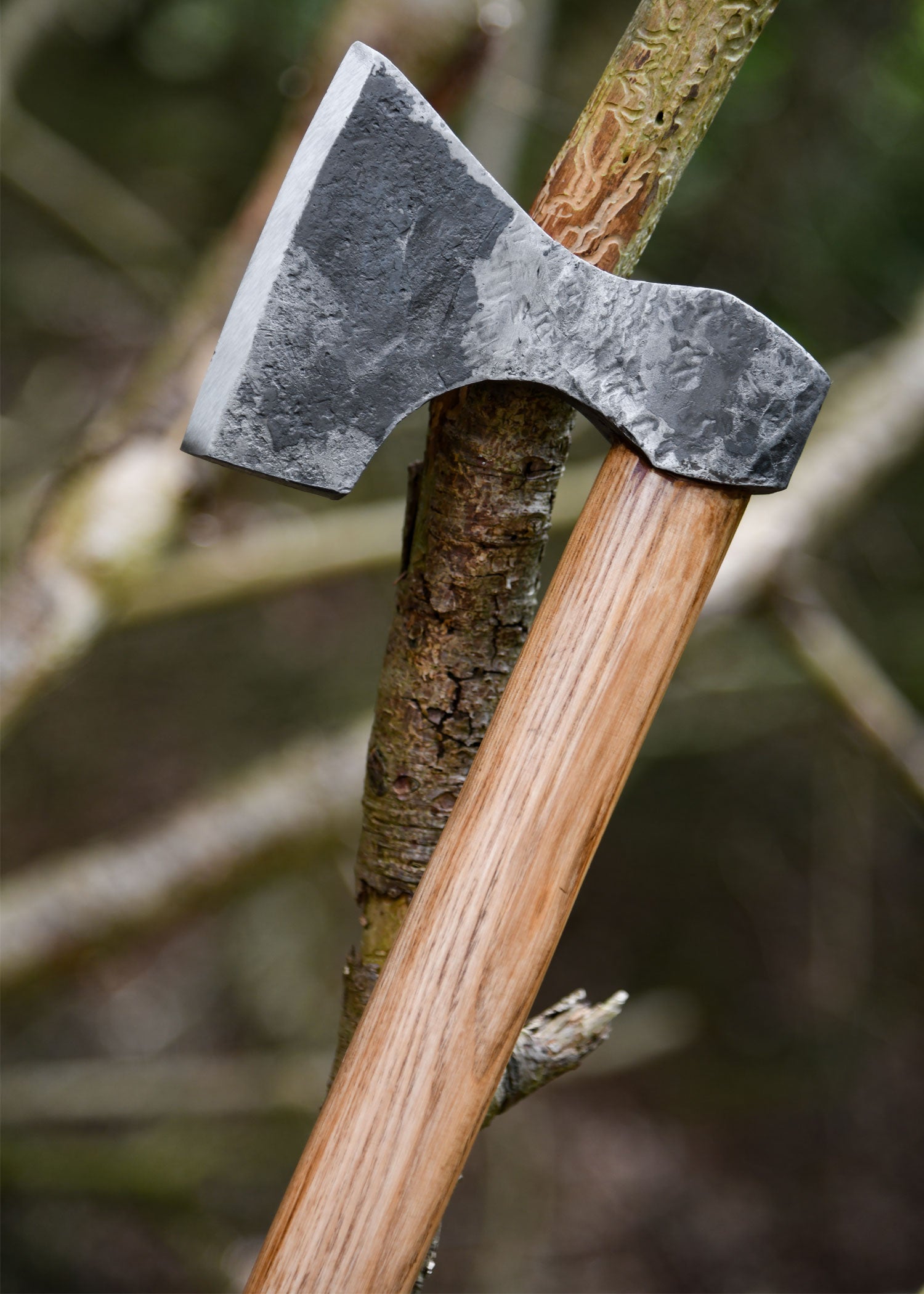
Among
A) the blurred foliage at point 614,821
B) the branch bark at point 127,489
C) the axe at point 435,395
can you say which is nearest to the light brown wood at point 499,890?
the axe at point 435,395

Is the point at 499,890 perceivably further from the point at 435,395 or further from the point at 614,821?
the point at 614,821

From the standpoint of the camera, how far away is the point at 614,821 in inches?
133

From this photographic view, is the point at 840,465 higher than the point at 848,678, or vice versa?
the point at 840,465

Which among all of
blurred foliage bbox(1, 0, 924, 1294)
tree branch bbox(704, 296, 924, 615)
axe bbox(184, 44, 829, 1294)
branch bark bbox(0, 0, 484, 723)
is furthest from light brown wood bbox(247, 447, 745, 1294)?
blurred foliage bbox(1, 0, 924, 1294)

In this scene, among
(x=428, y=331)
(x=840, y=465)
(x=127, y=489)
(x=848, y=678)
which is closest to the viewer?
(x=428, y=331)

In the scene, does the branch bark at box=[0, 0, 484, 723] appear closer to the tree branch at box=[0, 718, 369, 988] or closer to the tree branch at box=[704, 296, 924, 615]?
the tree branch at box=[0, 718, 369, 988]

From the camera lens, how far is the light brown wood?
1.59ft

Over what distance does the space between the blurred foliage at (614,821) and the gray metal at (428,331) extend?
1.48 metres

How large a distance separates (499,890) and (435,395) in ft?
0.86

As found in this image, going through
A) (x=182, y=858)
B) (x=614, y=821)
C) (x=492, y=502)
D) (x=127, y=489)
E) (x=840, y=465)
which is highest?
(x=840, y=465)

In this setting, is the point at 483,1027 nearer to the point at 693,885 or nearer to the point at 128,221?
the point at 128,221

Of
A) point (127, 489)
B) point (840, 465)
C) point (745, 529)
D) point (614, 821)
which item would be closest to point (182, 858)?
point (127, 489)

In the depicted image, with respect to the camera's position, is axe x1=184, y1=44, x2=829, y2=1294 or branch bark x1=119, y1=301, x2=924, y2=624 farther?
branch bark x1=119, y1=301, x2=924, y2=624

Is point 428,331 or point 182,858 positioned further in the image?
point 182,858
